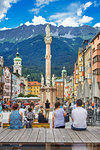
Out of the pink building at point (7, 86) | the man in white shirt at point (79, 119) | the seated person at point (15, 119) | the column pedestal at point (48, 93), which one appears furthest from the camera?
the pink building at point (7, 86)

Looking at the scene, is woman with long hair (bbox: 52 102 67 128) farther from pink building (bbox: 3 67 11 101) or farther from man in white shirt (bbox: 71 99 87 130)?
pink building (bbox: 3 67 11 101)

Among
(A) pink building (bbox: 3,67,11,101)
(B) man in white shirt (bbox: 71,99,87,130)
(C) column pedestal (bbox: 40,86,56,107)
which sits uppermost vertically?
(A) pink building (bbox: 3,67,11,101)

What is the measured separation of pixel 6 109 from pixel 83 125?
37102 mm

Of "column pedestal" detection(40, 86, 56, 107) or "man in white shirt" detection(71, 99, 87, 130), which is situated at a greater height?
"column pedestal" detection(40, 86, 56, 107)

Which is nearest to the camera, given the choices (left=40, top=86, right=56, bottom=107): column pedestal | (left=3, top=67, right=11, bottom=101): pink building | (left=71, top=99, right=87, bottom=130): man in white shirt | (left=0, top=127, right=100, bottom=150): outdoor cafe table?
(left=0, top=127, right=100, bottom=150): outdoor cafe table

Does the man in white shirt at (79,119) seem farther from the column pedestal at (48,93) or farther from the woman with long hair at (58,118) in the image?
the column pedestal at (48,93)

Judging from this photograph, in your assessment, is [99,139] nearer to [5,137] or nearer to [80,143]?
[80,143]

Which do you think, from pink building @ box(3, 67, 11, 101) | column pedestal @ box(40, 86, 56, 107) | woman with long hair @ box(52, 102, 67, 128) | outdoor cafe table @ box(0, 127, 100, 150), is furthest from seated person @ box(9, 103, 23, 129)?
pink building @ box(3, 67, 11, 101)

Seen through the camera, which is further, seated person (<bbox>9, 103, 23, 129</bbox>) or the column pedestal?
the column pedestal

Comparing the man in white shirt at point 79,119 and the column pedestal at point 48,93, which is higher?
the column pedestal at point 48,93

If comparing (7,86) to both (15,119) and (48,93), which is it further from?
(15,119)

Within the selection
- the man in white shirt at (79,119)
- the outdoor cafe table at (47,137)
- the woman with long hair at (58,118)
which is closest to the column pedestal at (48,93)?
the woman with long hair at (58,118)

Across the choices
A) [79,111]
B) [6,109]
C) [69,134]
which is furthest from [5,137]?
[6,109]

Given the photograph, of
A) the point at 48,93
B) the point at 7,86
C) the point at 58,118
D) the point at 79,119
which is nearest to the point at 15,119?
Answer: the point at 58,118
